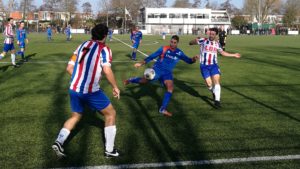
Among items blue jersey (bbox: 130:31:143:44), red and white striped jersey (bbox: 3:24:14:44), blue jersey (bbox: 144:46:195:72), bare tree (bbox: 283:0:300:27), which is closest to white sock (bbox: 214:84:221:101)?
blue jersey (bbox: 144:46:195:72)

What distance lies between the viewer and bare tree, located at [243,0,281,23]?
114 metres

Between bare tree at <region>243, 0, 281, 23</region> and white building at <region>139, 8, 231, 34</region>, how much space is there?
48.4 ft

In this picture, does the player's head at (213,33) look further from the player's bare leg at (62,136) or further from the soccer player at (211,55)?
the player's bare leg at (62,136)

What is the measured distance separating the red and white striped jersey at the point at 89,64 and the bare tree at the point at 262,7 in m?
114

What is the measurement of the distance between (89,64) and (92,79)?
233 mm

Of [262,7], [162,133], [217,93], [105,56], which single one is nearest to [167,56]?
[217,93]

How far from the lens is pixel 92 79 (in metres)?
5.20

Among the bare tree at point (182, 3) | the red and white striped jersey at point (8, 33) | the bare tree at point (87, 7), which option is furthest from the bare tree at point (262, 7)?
the red and white striped jersey at point (8, 33)

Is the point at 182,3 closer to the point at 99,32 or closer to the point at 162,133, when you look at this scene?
the point at 162,133

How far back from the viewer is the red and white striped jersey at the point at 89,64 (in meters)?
5.10

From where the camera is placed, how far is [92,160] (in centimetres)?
521

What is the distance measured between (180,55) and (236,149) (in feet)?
10.4

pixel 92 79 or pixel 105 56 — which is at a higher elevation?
pixel 105 56

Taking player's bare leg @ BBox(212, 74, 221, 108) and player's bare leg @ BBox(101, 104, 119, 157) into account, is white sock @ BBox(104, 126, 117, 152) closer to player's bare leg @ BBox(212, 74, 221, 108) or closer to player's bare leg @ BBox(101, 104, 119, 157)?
player's bare leg @ BBox(101, 104, 119, 157)
